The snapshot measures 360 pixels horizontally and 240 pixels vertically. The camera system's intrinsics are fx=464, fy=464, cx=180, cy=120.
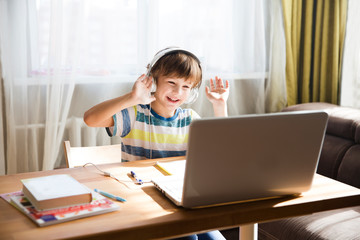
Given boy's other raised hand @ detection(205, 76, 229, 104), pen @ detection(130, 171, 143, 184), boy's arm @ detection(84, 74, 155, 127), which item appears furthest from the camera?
boy's other raised hand @ detection(205, 76, 229, 104)

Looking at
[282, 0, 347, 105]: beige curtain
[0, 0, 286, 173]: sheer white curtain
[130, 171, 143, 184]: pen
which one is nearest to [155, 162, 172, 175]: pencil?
[130, 171, 143, 184]: pen

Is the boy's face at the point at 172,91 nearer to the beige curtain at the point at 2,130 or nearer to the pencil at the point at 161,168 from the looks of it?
the pencil at the point at 161,168

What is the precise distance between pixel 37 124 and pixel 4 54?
0.40m

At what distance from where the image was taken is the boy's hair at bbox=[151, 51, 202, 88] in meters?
1.75

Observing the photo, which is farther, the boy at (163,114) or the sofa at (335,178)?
the sofa at (335,178)

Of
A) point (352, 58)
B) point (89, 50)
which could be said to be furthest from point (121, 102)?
point (352, 58)

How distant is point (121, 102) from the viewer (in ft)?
5.21

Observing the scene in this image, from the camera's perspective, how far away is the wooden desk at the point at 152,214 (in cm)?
100

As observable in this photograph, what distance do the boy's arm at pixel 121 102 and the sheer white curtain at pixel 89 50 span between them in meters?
0.92

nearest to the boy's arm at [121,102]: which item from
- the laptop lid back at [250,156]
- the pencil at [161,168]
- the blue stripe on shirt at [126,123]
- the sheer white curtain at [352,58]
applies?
the blue stripe on shirt at [126,123]

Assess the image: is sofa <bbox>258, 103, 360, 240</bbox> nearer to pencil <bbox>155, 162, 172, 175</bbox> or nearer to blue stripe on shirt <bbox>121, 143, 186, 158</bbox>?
blue stripe on shirt <bbox>121, 143, 186, 158</bbox>

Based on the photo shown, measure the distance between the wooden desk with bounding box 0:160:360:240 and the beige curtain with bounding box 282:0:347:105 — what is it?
1887mm

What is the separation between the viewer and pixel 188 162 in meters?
1.06

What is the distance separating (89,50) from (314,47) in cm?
156
